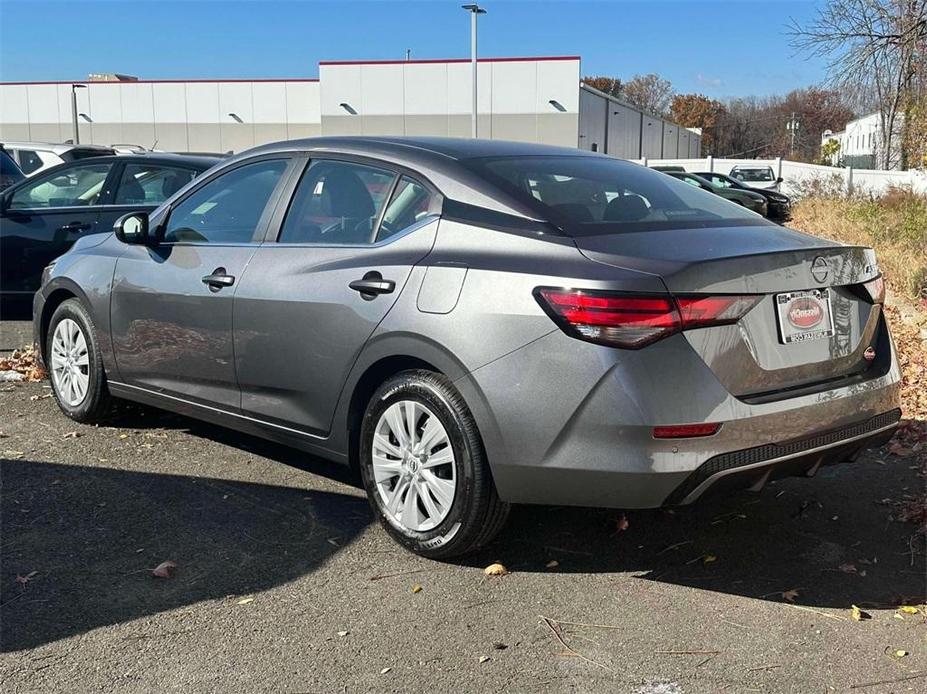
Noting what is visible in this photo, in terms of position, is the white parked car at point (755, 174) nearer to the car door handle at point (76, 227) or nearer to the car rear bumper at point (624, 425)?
the car door handle at point (76, 227)

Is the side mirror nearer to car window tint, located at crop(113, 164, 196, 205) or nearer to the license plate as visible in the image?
car window tint, located at crop(113, 164, 196, 205)

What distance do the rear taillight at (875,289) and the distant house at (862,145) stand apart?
22.5 m

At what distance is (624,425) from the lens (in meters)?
3.22

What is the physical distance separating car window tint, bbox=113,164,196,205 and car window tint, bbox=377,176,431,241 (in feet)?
15.3

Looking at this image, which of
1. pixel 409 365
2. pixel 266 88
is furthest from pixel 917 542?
pixel 266 88

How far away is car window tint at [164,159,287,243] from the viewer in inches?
184

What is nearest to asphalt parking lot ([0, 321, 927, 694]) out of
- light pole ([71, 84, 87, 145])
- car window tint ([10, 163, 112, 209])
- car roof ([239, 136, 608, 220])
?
car roof ([239, 136, 608, 220])

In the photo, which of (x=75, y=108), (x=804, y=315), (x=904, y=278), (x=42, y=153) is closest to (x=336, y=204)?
(x=804, y=315)

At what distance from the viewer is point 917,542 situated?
13.5ft

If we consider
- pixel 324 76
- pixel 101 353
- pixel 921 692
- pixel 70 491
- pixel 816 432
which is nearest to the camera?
pixel 921 692

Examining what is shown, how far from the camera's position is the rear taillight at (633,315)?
3.20m

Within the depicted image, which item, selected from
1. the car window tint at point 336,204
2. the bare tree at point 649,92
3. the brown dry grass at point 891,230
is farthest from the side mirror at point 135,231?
the bare tree at point 649,92

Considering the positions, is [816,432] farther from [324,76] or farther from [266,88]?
[266,88]

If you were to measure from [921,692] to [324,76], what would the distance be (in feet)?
155
